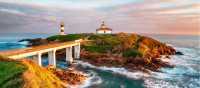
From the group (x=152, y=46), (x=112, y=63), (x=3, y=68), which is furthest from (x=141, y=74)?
(x=152, y=46)

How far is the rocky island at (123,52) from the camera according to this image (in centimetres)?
5971

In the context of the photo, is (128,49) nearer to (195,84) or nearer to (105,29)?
(195,84)

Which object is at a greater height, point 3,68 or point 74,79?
point 3,68

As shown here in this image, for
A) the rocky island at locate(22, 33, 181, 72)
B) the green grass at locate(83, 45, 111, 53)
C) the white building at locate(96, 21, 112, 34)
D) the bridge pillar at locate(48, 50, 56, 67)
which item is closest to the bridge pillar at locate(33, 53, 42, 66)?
the bridge pillar at locate(48, 50, 56, 67)

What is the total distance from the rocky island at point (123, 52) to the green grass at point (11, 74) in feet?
100

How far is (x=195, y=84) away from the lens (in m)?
41.2

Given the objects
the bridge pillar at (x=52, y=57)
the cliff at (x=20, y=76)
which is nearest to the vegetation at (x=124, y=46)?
the bridge pillar at (x=52, y=57)

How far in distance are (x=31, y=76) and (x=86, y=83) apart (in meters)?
15.4

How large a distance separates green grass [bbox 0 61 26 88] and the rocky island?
30.6m

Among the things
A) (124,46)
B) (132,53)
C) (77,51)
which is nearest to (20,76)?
(132,53)

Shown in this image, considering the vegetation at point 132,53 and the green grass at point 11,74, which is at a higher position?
the green grass at point 11,74

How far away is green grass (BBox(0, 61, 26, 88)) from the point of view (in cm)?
2255

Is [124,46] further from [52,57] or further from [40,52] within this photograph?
[40,52]

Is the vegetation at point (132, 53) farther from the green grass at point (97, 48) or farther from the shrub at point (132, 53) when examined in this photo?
the green grass at point (97, 48)
